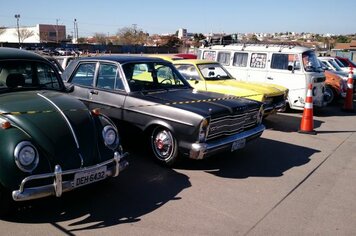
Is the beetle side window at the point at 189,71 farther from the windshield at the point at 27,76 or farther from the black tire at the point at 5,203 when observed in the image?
the black tire at the point at 5,203

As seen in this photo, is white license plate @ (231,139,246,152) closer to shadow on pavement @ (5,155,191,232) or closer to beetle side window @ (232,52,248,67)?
shadow on pavement @ (5,155,191,232)

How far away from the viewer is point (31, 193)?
376cm

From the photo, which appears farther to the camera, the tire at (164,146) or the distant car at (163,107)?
the tire at (164,146)

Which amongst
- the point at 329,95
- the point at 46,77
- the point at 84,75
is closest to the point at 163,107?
the point at 46,77

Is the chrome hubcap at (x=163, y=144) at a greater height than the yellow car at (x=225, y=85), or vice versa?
the yellow car at (x=225, y=85)

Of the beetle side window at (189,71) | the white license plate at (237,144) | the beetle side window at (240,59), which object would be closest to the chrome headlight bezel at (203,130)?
the white license plate at (237,144)

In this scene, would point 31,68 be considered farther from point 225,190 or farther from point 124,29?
point 124,29

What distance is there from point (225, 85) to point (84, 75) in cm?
358

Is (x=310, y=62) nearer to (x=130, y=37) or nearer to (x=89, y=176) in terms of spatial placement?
(x=89, y=176)

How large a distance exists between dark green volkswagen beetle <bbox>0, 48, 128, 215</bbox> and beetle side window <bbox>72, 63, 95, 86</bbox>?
1697 millimetres

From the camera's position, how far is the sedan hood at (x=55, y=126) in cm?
406

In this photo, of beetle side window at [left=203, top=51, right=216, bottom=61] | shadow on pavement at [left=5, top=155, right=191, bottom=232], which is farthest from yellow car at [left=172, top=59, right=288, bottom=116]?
shadow on pavement at [left=5, top=155, right=191, bottom=232]

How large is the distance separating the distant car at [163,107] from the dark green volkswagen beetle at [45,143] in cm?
110

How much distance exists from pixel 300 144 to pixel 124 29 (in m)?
113
